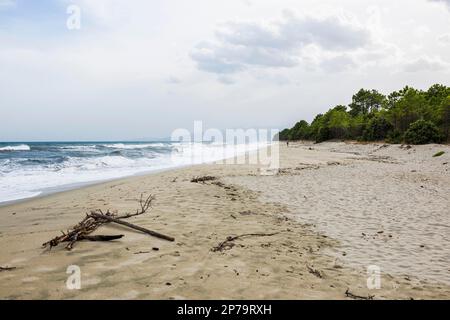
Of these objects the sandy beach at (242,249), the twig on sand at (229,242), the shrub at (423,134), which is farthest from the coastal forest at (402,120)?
the twig on sand at (229,242)

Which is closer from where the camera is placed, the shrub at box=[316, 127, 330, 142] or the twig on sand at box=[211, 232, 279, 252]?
the twig on sand at box=[211, 232, 279, 252]

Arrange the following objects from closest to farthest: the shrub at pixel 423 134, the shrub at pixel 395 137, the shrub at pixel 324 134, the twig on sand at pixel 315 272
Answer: the twig on sand at pixel 315 272
the shrub at pixel 423 134
the shrub at pixel 395 137
the shrub at pixel 324 134

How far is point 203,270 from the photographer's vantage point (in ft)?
15.0

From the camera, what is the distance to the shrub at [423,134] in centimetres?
3964

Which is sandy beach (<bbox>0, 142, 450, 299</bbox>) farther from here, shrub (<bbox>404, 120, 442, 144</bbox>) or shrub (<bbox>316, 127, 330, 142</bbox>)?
shrub (<bbox>316, 127, 330, 142</bbox>)

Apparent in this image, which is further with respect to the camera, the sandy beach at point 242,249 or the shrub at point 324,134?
the shrub at point 324,134

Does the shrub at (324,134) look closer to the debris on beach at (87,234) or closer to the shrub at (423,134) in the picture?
the shrub at (423,134)

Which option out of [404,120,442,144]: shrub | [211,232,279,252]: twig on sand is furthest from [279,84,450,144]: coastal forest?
[211,232,279,252]: twig on sand

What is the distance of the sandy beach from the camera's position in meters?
4.06

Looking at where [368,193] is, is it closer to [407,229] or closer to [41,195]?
[407,229]

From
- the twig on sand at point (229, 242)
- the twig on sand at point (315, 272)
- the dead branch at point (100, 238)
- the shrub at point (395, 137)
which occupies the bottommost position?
the twig on sand at point (315, 272)

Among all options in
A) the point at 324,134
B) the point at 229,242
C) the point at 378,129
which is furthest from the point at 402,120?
the point at 229,242

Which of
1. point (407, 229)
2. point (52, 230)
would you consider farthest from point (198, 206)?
point (407, 229)

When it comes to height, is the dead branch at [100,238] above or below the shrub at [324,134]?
below
